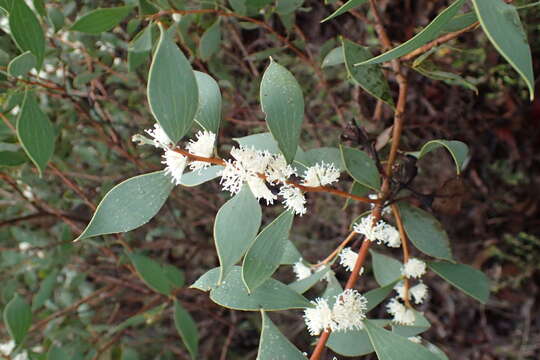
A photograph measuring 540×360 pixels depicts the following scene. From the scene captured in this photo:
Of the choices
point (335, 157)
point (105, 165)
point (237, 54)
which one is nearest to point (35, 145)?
point (335, 157)

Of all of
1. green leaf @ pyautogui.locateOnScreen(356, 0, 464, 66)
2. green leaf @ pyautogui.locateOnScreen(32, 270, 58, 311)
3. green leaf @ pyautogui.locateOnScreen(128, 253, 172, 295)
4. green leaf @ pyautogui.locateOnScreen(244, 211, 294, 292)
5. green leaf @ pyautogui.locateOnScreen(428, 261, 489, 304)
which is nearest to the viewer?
green leaf @ pyautogui.locateOnScreen(356, 0, 464, 66)

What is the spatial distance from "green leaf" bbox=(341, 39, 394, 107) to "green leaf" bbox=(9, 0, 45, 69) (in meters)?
0.46

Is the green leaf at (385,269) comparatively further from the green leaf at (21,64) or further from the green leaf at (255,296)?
the green leaf at (21,64)

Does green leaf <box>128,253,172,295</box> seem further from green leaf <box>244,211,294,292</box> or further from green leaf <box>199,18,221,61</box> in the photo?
green leaf <box>244,211,294,292</box>

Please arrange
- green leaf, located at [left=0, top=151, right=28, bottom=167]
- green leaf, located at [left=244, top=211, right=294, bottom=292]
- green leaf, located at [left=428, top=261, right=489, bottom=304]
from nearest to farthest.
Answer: green leaf, located at [left=244, top=211, right=294, bottom=292] → green leaf, located at [left=428, top=261, right=489, bottom=304] → green leaf, located at [left=0, top=151, right=28, bottom=167]

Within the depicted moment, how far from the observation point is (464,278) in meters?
0.90

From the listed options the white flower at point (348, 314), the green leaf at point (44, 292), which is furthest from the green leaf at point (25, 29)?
the green leaf at point (44, 292)

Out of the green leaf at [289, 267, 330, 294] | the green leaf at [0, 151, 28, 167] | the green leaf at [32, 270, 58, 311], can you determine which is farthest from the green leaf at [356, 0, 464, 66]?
the green leaf at [32, 270, 58, 311]

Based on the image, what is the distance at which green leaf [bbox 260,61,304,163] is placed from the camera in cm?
67

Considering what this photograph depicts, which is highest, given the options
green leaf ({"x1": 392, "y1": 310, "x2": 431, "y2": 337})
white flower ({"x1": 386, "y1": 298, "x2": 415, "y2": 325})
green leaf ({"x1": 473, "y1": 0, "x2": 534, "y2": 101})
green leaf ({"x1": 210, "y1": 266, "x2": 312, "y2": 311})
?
green leaf ({"x1": 473, "y1": 0, "x2": 534, "y2": 101})

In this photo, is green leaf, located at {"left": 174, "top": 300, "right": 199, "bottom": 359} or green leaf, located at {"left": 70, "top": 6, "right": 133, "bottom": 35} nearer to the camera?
green leaf, located at {"left": 70, "top": 6, "right": 133, "bottom": 35}

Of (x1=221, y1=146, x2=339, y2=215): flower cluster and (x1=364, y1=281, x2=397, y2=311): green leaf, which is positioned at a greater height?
(x1=221, y1=146, x2=339, y2=215): flower cluster

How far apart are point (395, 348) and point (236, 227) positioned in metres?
0.26

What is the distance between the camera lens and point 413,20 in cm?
166
